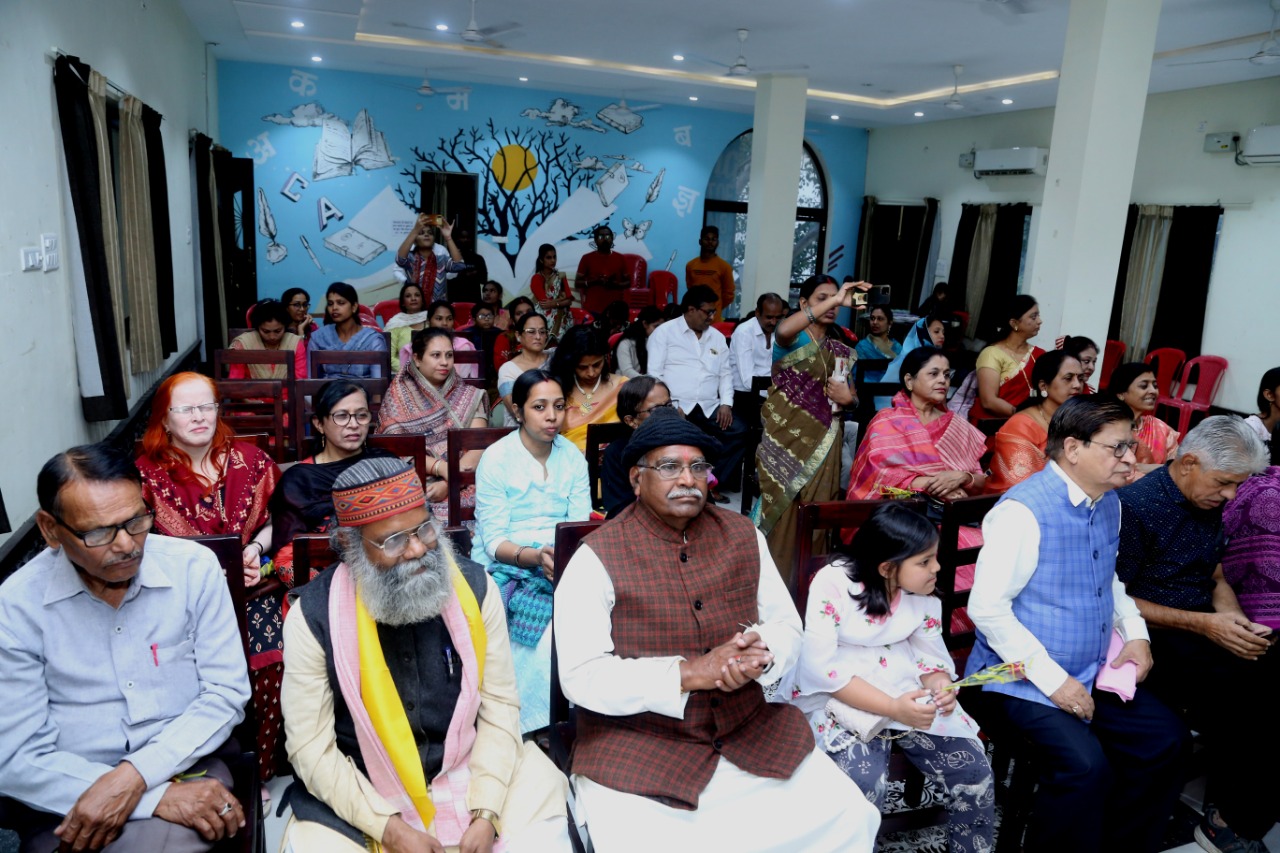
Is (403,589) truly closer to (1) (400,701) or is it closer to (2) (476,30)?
(1) (400,701)

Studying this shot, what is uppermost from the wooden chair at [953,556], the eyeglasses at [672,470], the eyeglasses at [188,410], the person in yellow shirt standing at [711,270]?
the person in yellow shirt standing at [711,270]

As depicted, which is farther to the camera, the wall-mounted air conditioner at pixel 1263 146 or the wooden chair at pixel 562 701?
the wall-mounted air conditioner at pixel 1263 146

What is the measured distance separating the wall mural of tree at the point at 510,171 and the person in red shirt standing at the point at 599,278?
1154 mm

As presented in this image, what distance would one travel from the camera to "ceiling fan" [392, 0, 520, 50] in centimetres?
644

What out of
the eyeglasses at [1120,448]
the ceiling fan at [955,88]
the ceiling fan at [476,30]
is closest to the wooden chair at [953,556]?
the eyeglasses at [1120,448]

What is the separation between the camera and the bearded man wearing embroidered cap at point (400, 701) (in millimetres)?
1751

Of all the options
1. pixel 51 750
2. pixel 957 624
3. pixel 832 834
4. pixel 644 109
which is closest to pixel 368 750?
pixel 51 750

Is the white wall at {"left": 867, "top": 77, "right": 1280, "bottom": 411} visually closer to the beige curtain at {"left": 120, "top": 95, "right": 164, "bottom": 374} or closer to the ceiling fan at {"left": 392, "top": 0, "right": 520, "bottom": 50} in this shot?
the ceiling fan at {"left": 392, "top": 0, "right": 520, "bottom": 50}

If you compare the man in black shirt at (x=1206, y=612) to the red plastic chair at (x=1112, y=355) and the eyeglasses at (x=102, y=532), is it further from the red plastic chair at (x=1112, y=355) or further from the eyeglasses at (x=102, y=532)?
the red plastic chair at (x=1112, y=355)

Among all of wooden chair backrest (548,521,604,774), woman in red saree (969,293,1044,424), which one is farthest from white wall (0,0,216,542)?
woman in red saree (969,293,1044,424)

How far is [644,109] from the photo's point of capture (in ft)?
37.0

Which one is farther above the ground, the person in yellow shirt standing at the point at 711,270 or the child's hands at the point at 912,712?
the person in yellow shirt standing at the point at 711,270

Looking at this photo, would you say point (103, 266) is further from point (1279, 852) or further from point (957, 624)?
point (1279, 852)

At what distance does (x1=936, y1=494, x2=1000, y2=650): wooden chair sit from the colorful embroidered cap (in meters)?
1.52
